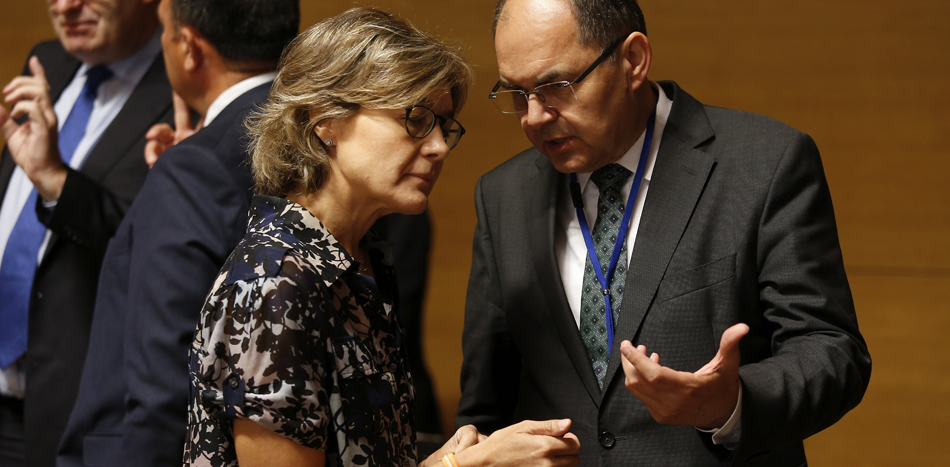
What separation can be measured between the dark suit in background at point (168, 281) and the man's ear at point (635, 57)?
94 cm

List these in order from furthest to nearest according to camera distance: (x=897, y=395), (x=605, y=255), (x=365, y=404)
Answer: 1. (x=897, y=395)
2. (x=605, y=255)
3. (x=365, y=404)

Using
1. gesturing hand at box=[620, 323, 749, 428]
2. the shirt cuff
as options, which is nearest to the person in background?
gesturing hand at box=[620, 323, 749, 428]

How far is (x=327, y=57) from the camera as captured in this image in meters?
1.53

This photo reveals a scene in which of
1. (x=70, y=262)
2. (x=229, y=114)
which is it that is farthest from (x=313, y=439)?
(x=70, y=262)

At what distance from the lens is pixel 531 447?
1.46 metres

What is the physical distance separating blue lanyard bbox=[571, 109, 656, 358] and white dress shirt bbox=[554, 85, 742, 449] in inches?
0.6

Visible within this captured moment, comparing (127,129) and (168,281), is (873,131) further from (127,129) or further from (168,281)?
(127,129)

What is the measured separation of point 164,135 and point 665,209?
71.0 inches

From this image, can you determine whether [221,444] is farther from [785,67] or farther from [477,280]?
[785,67]

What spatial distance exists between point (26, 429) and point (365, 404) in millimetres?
2010

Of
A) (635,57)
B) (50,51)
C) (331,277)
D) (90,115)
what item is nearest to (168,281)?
(331,277)

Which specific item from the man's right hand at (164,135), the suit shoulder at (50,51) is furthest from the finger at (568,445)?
the suit shoulder at (50,51)

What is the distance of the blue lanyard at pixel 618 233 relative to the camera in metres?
1.78

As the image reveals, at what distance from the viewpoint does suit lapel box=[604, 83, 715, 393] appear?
1.73 m
